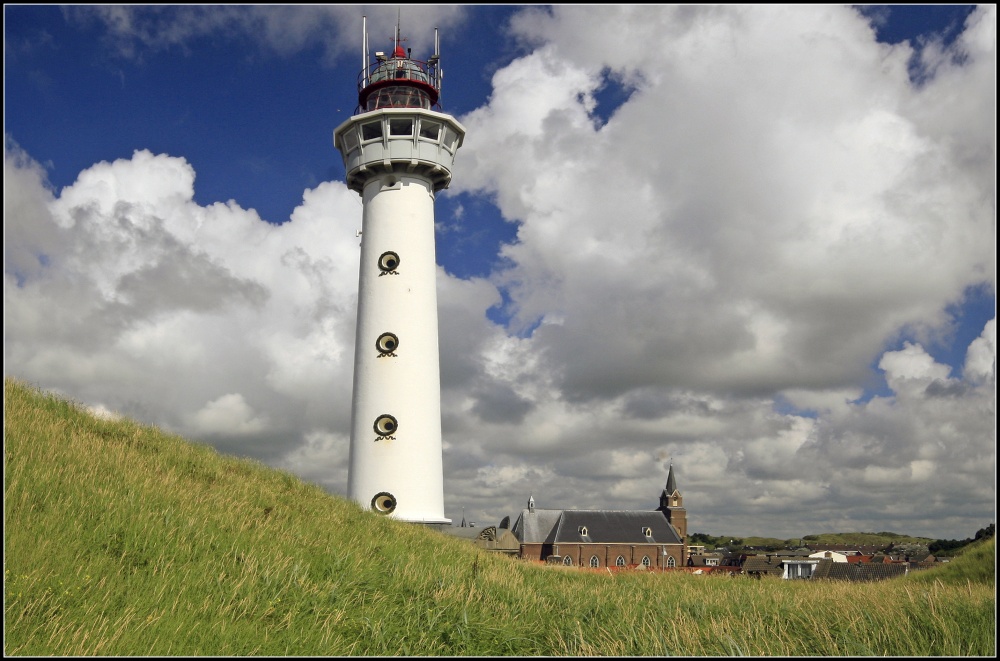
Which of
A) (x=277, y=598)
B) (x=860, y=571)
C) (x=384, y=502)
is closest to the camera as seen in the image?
(x=277, y=598)

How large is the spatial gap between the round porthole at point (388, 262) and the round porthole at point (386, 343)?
2421 millimetres

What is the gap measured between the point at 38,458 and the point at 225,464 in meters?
6.32

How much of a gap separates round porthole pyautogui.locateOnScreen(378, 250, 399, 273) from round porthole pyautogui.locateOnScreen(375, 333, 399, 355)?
2421mm

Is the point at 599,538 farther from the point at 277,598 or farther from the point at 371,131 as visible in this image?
the point at 277,598

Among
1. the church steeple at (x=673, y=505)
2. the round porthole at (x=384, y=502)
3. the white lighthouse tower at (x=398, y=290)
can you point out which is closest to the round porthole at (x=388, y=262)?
the white lighthouse tower at (x=398, y=290)

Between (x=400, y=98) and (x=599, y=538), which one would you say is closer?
(x=400, y=98)

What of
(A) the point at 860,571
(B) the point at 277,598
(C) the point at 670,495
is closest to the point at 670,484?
(C) the point at 670,495

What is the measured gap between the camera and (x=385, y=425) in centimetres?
2503

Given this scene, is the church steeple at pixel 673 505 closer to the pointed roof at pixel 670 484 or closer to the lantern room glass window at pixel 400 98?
the pointed roof at pixel 670 484

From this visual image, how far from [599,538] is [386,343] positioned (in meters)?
61.6

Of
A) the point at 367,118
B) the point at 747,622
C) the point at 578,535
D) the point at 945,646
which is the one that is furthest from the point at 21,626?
the point at 578,535

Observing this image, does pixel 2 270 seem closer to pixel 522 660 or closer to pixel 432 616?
pixel 432 616

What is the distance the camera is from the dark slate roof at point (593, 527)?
79500 mm

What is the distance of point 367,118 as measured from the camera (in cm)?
2814
